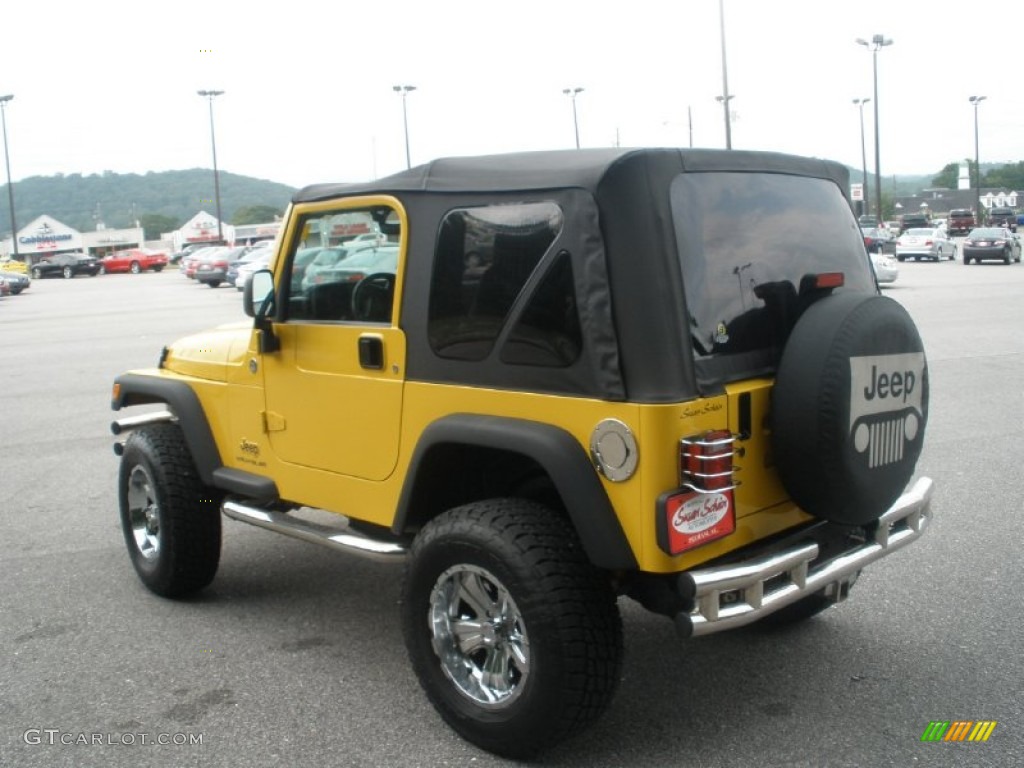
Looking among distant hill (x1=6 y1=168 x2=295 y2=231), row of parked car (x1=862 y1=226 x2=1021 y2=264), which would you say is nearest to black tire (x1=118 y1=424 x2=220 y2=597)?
row of parked car (x1=862 y1=226 x2=1021 y2=264)

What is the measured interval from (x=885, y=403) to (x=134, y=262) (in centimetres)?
5976

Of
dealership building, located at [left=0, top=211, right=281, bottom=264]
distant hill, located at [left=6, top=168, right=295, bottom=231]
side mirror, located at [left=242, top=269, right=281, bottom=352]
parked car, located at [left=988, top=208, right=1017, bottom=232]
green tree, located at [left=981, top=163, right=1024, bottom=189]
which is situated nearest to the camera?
side mirror, located at [left=242, top=269, right=281, bottom=352]

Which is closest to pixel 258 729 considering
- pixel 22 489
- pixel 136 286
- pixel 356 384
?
pixel 356 384

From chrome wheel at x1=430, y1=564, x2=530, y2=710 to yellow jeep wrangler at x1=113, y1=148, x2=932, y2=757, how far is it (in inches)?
0.4

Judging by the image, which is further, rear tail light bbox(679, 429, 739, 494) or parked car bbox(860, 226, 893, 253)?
parked car bbox(860, 226, 893, 253)

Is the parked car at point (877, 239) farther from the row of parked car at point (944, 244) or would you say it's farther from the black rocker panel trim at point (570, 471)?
the black rocker panel trim at point (570, 471)

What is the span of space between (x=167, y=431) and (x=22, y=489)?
9.83 ft

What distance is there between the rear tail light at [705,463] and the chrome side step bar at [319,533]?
4.24 feet

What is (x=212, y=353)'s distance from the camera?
4.98 m

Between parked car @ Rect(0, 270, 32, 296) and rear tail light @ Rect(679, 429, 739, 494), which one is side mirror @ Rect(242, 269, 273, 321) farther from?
parked car @ Rect(0, 270, 32, 296)

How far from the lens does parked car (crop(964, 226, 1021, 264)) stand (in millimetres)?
36500

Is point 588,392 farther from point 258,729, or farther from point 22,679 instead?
point 22,679

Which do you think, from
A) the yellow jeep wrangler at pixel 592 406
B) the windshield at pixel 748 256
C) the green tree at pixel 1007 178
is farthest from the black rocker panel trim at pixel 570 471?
the green tree at pixel 1007 178

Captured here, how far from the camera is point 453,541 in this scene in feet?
11.4
